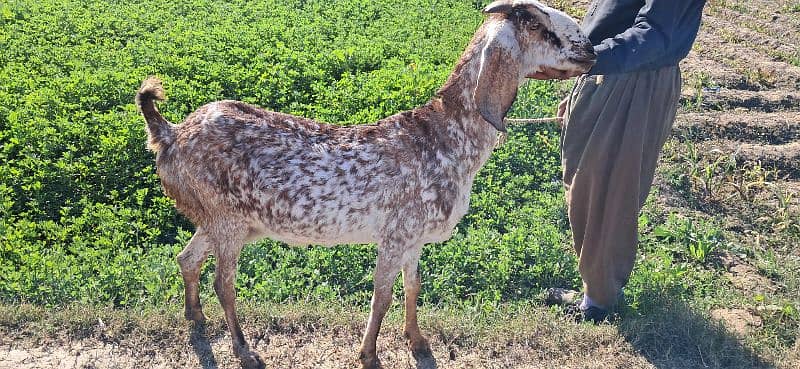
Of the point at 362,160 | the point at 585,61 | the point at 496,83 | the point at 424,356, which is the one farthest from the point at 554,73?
the point at 424,356

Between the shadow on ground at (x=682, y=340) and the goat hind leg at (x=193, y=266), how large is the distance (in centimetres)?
287

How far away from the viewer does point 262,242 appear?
648 centimetres

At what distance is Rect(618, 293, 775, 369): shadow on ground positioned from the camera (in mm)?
5605

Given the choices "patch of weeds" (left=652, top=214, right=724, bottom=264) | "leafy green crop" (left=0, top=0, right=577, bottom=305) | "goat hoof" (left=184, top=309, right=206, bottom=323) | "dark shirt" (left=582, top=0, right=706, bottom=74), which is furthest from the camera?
"patch of weeds" (left=652, top=214, right=724, bottom=264)

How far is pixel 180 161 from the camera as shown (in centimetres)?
481

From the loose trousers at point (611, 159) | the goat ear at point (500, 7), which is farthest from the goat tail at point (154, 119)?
the loose trousers at point (611, 159)

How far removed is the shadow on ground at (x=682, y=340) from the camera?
5.61 m

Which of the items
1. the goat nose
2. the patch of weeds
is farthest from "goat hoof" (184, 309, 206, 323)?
the patch of weeds

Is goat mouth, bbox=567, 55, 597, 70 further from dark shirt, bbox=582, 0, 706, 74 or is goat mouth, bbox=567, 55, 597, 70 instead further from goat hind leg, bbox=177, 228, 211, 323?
goat hind leg, bbox=177, 228, 211, 323

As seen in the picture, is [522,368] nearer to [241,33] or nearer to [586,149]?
[586,149]

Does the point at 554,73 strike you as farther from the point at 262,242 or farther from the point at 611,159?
the point at 262,242

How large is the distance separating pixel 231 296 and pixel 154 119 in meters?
1.14

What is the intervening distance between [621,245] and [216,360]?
279cm

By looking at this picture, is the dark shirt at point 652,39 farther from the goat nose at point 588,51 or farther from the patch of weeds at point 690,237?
the patch of weeds at point 690,237
